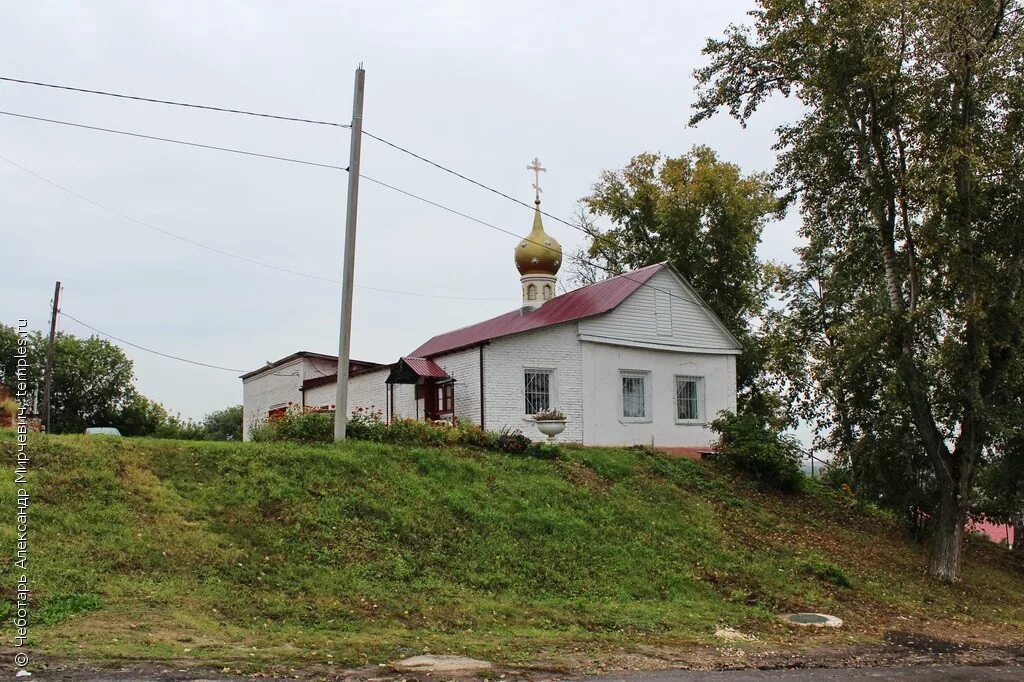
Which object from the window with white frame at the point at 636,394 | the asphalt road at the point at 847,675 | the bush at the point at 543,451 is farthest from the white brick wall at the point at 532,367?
the asphalt road at the point at 847,675

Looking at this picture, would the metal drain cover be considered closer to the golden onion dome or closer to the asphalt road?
the asphalt road

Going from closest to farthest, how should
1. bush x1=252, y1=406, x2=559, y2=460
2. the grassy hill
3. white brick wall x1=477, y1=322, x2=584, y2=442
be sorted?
the grassy hill, bush x1=252, y1=406, x2=559, y2=460, white brick wall x1=477, y1=322, x2=584, y2=442

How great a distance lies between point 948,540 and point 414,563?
11.8m

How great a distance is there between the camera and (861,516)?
2400 centimetres

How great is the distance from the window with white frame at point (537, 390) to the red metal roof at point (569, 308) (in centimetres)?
131

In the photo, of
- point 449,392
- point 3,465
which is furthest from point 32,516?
point 449,392

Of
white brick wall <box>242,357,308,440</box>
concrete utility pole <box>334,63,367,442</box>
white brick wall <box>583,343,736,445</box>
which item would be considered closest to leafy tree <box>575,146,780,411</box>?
white brick wall <box>583,343,736,445</box>

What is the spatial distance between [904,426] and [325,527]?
12546 millimetres

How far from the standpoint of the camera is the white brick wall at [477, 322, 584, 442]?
83.6 feet

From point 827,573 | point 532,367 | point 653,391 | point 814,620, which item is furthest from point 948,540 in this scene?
point 532,367

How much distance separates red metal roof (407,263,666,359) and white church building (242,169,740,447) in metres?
Answer: 0.07

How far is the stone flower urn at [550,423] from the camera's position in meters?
24.3

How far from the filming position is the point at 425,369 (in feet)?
88.9

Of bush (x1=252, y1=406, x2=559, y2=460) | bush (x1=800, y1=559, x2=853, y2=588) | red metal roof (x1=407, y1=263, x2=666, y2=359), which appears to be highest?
red metal roof (x1=407, y1=263, x2=666, y2=359)
